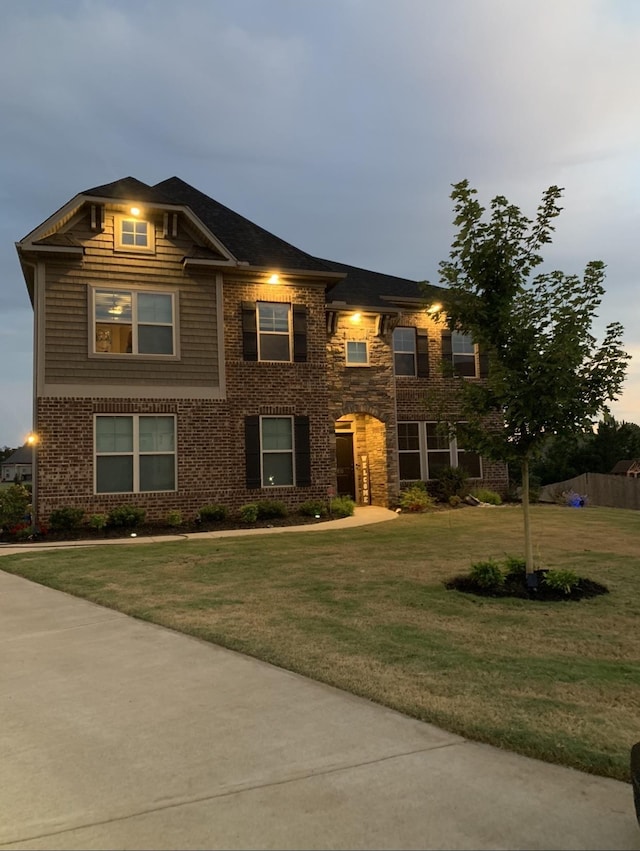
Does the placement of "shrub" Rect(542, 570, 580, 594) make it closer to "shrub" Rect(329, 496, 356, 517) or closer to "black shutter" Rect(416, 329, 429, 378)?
"shrub" Rect(329, 496, 356, 517)

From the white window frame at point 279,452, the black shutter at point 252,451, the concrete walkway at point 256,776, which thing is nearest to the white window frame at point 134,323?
the black shutter at point 252,451

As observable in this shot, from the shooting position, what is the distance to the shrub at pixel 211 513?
46.9ft

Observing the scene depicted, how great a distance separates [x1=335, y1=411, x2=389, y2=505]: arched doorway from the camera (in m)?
18.2

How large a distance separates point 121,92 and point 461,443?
49387mm

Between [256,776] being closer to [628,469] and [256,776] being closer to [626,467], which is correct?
[628,469]

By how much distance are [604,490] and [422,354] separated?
10.6 m

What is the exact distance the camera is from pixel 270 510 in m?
14.9

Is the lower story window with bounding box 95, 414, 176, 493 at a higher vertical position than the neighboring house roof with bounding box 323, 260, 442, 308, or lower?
lower

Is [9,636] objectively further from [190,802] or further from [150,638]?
[190,802]

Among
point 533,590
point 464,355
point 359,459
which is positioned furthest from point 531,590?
point 464,355

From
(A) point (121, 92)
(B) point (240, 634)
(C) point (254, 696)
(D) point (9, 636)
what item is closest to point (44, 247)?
(D) point (9, 636)

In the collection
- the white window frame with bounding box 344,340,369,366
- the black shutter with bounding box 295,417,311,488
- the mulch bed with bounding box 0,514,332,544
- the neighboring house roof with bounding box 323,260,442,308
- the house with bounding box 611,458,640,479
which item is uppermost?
the neighboring house roof with bounding box 323,260,442,308

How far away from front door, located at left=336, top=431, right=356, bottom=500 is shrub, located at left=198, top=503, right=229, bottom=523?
4.93 metres

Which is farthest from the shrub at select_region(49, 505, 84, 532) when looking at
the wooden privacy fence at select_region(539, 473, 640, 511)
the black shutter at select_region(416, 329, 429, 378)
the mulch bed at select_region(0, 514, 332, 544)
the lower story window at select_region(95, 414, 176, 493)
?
the wooden privacy fence at select_region(539, 473, 640, 511)
